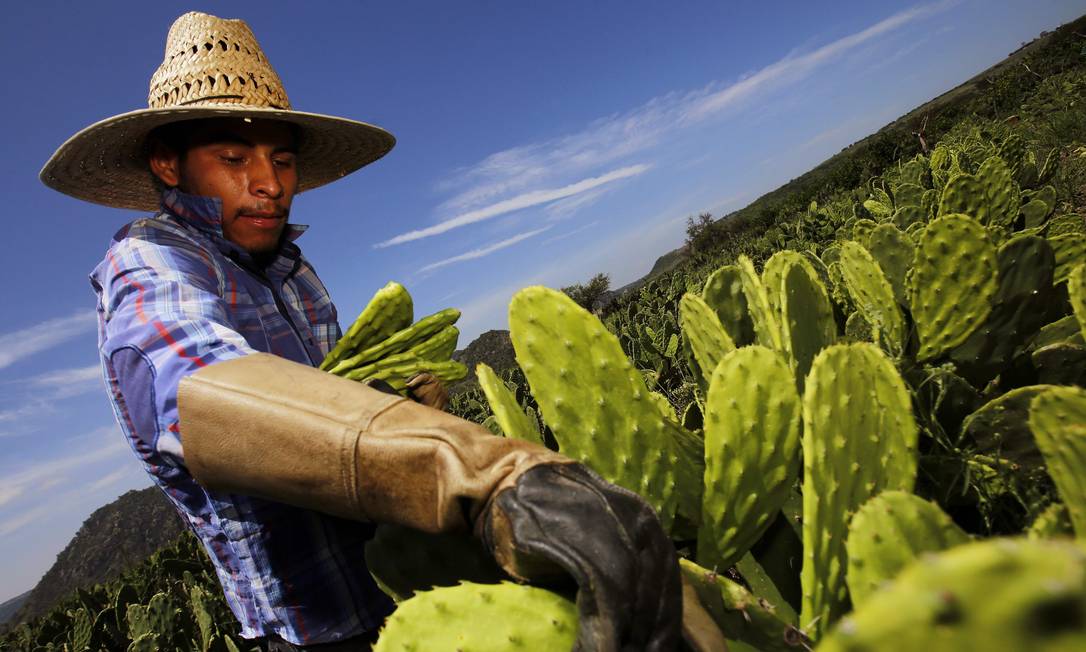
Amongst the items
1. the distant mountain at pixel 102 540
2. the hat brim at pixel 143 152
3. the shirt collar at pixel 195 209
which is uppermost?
the hat brim at pixel 143 152

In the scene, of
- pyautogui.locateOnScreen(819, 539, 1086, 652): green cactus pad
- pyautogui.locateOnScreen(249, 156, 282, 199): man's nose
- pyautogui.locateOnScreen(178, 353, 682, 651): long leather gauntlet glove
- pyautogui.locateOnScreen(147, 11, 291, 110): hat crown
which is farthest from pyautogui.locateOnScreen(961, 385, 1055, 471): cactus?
pyautogui.locateOnScreen(147, 11, 291, 110): hat crown

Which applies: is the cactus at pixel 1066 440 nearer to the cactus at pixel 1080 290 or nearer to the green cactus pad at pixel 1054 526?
the green cactus pad at pixel 1054 526

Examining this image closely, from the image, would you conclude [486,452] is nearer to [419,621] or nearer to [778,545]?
[419,621]

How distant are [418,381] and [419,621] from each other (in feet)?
2.36

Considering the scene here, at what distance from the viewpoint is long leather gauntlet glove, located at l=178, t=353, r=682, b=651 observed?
543mm

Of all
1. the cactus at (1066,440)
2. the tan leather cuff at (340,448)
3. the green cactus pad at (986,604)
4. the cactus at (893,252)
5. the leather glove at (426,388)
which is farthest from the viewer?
the cactus at (893,252)

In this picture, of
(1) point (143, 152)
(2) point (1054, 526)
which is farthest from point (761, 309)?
(1) point (143, 152)

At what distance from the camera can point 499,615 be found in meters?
0.61

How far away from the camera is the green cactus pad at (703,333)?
40.4 inches

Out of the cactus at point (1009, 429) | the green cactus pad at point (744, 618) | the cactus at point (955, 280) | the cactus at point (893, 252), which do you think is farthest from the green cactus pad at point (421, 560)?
the cactus at point (893, 252)

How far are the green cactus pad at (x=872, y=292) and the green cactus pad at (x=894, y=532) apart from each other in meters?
0.79

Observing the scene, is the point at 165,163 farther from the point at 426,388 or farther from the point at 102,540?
the point at 102,540

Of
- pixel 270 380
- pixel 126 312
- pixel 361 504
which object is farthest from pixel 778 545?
pixel 126 312

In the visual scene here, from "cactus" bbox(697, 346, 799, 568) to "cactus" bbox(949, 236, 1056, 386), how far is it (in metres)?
0.63
